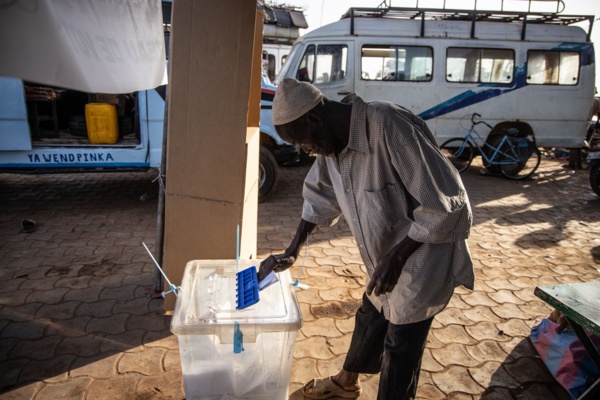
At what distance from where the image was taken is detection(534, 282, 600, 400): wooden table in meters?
1.69

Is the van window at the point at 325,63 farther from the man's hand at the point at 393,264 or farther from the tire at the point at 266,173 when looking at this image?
the man's hand at the point at 393,264

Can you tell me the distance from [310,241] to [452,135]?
433 cm

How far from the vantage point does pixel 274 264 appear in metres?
1.65

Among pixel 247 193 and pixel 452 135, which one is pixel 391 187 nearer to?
pixel 247 193

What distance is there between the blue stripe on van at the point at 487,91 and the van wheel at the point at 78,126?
5327mm

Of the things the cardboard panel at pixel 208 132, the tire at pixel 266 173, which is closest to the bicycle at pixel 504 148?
the tire at pixel 266 173

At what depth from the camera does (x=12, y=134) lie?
4277 mm

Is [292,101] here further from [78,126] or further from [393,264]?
[78,126]

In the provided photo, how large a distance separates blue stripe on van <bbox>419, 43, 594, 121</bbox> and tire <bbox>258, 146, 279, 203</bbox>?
10.6 feet

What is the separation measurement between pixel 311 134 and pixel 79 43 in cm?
78

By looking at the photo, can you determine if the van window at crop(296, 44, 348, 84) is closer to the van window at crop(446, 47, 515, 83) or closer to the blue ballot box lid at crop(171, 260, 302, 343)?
the van window at crop(446, 47, 515, 83)

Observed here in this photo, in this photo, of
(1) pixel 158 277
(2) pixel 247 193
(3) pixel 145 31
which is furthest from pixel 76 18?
(1) pixel 158 277

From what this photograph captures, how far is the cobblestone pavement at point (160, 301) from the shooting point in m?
2.16

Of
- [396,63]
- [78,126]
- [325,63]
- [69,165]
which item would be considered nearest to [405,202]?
[69,165]
